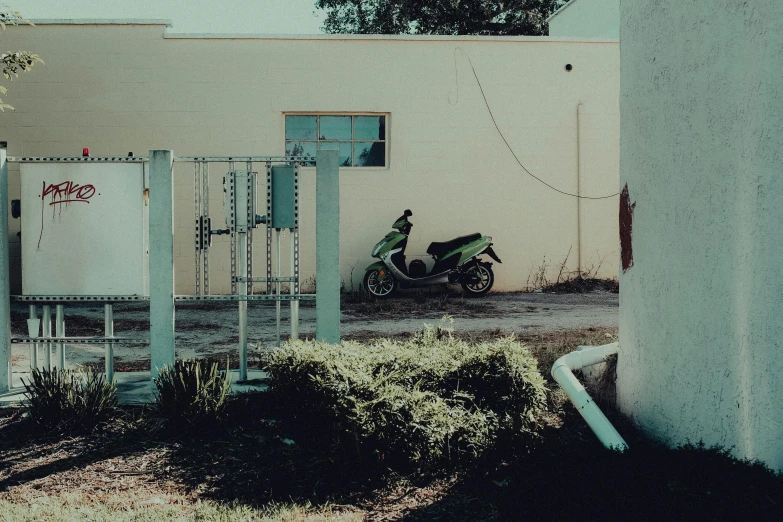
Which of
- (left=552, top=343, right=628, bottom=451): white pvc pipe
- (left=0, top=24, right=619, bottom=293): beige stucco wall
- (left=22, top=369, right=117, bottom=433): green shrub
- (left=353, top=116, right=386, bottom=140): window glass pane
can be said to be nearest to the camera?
(left=552, top=343, right=628, bottom=451): white pvc pipe

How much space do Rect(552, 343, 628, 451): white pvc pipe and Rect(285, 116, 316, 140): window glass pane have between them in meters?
8.40

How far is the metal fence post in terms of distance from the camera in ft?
19.5

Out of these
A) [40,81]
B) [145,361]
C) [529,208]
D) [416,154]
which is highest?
[40,81]

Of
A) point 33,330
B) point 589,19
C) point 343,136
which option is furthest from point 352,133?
point 33,330

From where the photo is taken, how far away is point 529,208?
1348 cm

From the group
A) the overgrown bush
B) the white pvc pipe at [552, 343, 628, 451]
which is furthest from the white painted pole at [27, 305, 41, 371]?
the white pvc pipe at [552, 343, 628, 451]

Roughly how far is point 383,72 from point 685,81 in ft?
30.0

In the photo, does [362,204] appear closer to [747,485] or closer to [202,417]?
[202,417]

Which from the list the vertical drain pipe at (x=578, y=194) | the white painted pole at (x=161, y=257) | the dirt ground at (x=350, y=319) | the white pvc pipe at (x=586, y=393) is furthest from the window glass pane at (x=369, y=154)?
the white pvc pipe at (x=586, y=393)

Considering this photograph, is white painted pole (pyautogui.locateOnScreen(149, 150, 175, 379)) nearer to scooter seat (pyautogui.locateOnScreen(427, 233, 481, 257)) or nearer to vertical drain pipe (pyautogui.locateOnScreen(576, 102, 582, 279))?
scooter seat (pyautogui.locateOnScreen(427, 233, 481, 257))

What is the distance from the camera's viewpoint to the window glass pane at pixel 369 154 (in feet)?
43.7

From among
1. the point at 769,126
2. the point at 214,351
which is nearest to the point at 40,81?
the point at 214,351

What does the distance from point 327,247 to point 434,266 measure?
680 cm

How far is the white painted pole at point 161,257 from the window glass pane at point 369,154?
751cm
